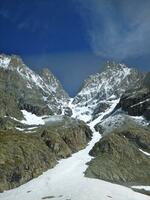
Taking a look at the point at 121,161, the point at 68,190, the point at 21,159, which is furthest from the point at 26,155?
the point at 121,161

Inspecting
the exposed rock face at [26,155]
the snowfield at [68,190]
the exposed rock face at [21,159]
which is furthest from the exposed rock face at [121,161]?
the exposed rock face at [21,159]

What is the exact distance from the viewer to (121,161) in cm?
16488

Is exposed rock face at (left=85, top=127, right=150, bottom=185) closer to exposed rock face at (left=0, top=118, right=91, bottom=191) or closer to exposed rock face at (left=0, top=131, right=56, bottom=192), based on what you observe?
exposed rock face at (left=0, top=118, right=91, bottom=191)

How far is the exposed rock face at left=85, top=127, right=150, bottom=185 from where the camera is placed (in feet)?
473

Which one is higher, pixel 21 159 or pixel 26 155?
pixel 26 155

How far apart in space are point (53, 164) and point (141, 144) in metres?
56.4

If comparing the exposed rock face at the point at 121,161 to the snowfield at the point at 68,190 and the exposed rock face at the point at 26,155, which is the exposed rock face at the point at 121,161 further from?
the exposed rock face at the point at 26,155

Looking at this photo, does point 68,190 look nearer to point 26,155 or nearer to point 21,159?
point 21,159

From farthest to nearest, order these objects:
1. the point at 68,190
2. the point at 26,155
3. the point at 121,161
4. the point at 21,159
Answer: the point at 121,161
the point at 26,155
the point at 21,159
the point at 68,190

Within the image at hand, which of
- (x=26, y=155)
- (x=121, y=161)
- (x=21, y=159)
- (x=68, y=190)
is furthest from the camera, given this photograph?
(x=121, y=161)

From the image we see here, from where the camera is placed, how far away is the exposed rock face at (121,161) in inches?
5679

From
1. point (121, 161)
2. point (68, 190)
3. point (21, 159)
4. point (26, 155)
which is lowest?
point (68, 190)

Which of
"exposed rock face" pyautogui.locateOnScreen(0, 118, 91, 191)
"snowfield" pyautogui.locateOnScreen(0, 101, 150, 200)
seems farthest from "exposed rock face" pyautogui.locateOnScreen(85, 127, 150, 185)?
"exposed rock face" pyautogui.locateOnScreen(0, 118, 91, 191)

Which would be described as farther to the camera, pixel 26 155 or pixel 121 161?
pixel 121 161
